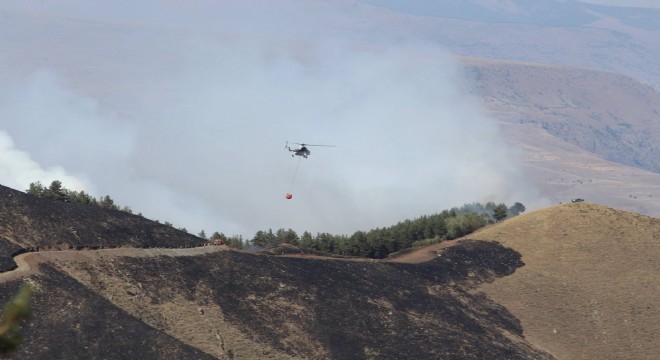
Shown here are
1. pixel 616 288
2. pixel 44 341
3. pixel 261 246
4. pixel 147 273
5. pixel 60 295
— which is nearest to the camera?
pixel 44 341

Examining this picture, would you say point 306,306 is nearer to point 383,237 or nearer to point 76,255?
point 76,255

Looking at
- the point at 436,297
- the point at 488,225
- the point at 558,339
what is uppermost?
the point at 488,225

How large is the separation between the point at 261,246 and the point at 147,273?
3902 centimetres

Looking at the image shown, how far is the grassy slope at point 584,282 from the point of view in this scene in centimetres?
9262

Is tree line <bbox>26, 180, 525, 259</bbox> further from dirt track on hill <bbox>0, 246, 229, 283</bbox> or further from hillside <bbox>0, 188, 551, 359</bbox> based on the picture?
dirt track on hill <bbox>0, 246, 229, 283</bbox>

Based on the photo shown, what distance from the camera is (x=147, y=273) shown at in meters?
→ 79.6

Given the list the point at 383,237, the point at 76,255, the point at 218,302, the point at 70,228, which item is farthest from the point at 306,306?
the point at 383,237

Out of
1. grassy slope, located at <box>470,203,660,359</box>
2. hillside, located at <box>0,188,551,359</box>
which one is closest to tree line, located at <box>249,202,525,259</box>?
grassy slope, located at <box>470,203,660,359</box>

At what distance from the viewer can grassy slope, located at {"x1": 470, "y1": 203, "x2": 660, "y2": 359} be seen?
9262 centimetres

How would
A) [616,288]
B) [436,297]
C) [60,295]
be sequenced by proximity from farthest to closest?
[616,288], [436,297], [60,295]

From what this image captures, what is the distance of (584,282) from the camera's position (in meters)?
104

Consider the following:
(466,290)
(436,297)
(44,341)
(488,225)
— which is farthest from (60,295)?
(488,225)

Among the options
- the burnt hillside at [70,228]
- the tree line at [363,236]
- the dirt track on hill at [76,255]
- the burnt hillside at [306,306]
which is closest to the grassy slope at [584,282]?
the burnt hillside at [306,306]

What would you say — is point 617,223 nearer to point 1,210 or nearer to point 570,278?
point 570,278
